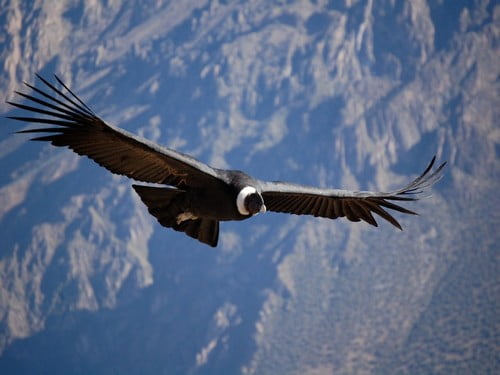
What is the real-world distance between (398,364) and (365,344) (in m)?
8.05

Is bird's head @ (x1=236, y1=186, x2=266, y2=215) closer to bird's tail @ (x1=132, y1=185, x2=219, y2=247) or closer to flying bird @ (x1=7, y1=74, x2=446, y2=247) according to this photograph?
flying bird @ (x1=7, y1=74, x2=446, y2=247)

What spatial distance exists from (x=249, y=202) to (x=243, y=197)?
0.23 m

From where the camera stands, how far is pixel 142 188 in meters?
24.2

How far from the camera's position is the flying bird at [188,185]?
22125mm

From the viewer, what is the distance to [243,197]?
22.6 meters

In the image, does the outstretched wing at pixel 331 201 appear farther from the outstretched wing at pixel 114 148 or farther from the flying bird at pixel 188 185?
the outstretched wing at pixel 114 148

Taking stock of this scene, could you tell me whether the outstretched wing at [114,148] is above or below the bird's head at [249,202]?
above

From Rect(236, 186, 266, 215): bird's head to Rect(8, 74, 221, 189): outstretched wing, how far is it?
0.91 metres

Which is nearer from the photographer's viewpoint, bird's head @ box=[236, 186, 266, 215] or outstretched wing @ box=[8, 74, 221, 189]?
outstretched wing @ box=[8, 74, 221, 189]

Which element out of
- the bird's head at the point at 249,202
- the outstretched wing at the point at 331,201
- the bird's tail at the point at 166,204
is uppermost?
the outstretched wing at the point at 331,201

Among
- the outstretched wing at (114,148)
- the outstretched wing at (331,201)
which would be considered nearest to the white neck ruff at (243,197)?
the outstretched wing at (114,148)

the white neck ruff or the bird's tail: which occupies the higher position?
the bird's tail

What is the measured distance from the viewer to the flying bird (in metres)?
22.1

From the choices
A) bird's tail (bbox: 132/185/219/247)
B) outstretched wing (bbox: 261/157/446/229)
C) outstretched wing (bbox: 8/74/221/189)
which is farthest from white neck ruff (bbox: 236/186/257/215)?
bird's tail (bbox: 132/185/219/247)
